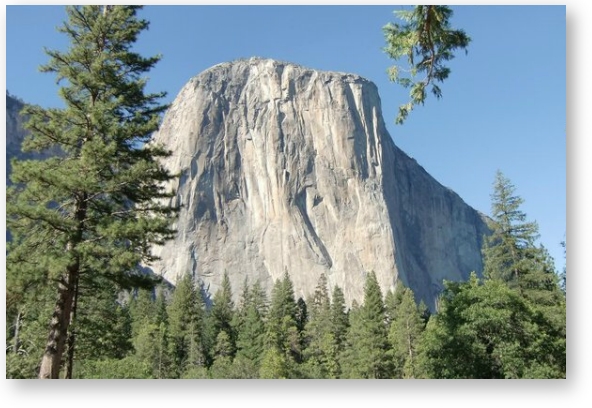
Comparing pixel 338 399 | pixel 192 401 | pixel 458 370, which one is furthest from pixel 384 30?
pixel 458 370

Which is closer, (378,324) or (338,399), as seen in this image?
(338,399)

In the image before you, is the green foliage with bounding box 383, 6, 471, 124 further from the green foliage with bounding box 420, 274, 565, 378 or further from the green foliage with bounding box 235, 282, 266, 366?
the green foliage with bounding box 235, 282, 266, 366

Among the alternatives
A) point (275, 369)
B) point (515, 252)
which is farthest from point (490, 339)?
point (275, 369)

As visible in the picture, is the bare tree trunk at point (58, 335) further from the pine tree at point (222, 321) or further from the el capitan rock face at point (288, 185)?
the el capitan rock face at point (288, 185)

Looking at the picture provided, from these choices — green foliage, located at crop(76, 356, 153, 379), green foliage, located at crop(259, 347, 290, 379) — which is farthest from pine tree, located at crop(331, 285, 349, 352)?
green foliage, located at crop(76, 356, 153, 379)

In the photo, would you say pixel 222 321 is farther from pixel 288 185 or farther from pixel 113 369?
pixel 288 185

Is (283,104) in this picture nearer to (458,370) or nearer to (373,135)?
(373,135)

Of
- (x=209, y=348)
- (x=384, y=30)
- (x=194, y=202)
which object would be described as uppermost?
(x=194, y=202)
